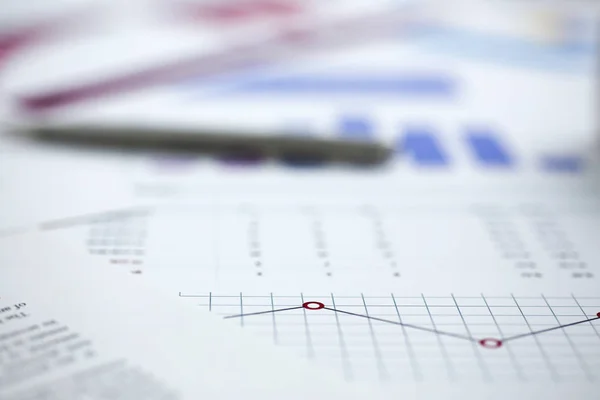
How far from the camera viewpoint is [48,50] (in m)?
0.74

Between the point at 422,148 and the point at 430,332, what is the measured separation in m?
0.27

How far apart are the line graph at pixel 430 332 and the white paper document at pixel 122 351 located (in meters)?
0.01

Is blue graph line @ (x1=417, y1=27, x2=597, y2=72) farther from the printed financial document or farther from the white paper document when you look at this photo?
the white paper document

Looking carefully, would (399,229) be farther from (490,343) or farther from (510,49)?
(510,49)

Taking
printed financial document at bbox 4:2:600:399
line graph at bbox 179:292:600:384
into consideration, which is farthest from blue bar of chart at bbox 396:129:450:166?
line graph at bbox 179:292:600:384

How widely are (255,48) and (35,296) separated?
46 centimetres

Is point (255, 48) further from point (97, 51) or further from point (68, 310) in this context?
point (68, 310)

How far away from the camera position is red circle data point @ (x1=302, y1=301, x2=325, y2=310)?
1.24 ft

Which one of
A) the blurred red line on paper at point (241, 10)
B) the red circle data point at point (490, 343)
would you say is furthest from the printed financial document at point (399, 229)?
the blurred red line on paper at point (241, 10)

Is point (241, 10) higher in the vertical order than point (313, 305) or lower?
higher

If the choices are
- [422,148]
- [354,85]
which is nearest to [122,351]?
[422,148]

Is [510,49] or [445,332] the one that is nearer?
[445,332]

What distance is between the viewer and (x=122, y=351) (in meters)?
0.33

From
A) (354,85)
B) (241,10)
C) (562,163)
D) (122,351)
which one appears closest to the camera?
(122,351)
